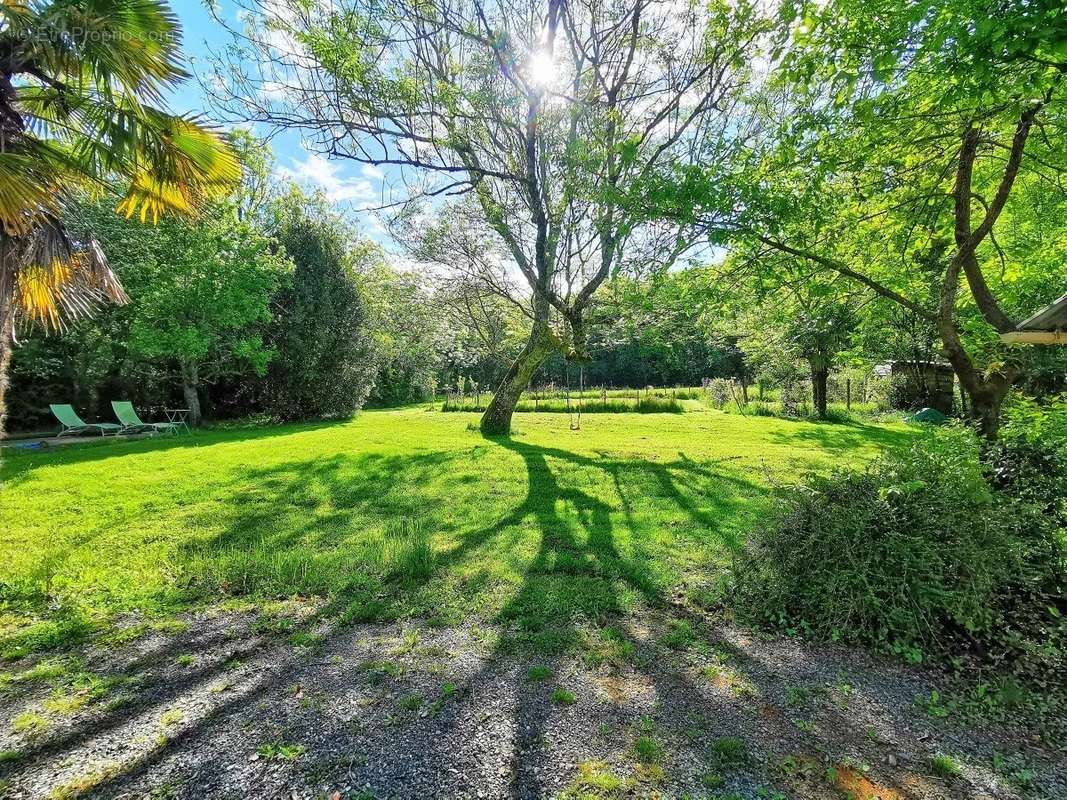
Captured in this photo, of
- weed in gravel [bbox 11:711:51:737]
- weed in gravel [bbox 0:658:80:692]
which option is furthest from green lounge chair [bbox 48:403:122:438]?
weed in gravel [bbox 11:711:51:737]

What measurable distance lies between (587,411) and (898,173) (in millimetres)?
14399

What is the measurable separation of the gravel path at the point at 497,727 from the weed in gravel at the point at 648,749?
0.03 feet

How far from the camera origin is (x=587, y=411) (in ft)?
62.1

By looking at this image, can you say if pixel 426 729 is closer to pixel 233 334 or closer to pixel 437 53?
pixel 437 53

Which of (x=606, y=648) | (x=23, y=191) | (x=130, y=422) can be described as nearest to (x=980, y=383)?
(x=606, y=648)

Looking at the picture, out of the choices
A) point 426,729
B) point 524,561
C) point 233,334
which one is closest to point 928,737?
point 426,729

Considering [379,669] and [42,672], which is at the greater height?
[42,672]

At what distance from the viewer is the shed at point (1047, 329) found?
10.4ft

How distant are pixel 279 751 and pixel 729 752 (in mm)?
2021

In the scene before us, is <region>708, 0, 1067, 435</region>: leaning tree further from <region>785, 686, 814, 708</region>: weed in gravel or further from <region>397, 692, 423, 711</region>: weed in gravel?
<region>397, 692, 423, 711</region>: weed in gravel

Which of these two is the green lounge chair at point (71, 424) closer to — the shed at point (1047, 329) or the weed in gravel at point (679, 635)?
the weed in gravel at point (679, 635)

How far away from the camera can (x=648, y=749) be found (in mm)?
Result: 2061

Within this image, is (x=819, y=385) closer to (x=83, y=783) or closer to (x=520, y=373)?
(x=520, y=373)

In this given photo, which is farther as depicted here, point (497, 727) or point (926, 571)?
point (926, 571)
